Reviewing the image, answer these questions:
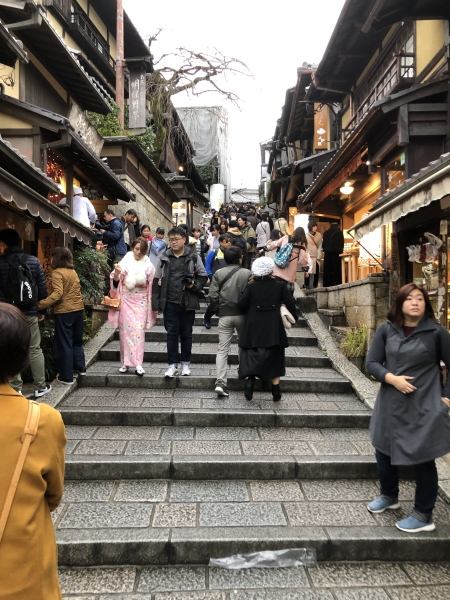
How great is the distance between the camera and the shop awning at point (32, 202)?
519cm

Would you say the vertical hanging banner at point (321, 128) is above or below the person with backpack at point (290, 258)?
above

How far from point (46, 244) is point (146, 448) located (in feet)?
18.4

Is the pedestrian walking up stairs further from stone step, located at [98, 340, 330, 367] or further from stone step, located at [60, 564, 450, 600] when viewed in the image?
stone step, located at [98, 340, 330, 367]

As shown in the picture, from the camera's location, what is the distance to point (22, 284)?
19.1ft

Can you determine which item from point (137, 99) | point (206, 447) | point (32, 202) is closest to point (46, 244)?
point (32, 202)

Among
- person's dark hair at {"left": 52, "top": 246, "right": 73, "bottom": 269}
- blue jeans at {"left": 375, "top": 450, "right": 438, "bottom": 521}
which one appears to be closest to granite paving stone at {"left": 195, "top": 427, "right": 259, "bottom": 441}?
blue jeans at {"left": 375, "top": 450, "right": 438, "bottom": 521}

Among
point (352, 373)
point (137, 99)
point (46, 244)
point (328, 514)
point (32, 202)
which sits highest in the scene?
point (137, 99)

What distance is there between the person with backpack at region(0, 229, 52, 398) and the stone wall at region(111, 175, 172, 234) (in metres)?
9.82

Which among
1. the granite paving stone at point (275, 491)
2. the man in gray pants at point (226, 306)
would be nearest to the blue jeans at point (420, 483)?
the granite paving stone at point (275, 491)

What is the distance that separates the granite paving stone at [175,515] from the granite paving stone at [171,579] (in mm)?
374

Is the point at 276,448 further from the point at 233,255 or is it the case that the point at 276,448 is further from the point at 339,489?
the point at 233,255

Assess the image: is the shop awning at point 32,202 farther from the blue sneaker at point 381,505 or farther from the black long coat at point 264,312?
the blue sneaker at point 381,505

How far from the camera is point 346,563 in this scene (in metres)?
3.79

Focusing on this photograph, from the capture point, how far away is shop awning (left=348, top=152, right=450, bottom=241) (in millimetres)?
5145
